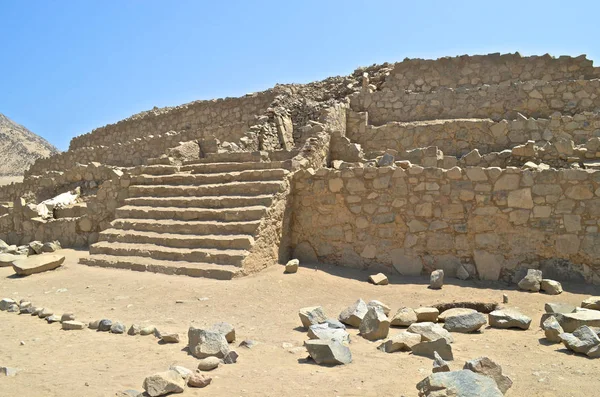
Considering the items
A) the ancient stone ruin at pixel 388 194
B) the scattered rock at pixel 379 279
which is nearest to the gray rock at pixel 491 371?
the scattered rock at pixel 379 279

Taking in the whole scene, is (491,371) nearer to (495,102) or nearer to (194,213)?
(194,213)

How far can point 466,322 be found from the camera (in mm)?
4660

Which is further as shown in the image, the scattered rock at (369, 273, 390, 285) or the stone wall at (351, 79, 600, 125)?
the stone wall at (351, 79, 600, 125)

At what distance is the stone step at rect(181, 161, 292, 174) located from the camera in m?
8.48

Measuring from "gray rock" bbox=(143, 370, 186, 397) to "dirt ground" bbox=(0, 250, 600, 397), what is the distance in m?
0.09

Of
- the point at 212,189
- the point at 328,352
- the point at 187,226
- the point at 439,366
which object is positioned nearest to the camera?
the point at 439,366

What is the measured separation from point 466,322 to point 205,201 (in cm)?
499

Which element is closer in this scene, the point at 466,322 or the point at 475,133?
the point at 466,322

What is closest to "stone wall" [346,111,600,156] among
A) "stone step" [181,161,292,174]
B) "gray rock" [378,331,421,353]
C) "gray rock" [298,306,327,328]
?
"stone step" [181,161,292,174]

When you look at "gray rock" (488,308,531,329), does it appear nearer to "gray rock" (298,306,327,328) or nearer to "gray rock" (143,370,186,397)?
"gray rock" (298,306,327,328)

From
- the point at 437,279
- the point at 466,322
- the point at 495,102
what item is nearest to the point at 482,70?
the point at 495,102

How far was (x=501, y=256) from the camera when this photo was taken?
22.3 ft

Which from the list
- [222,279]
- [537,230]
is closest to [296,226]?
[222,279]

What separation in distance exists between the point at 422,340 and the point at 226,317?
6.97 feet
